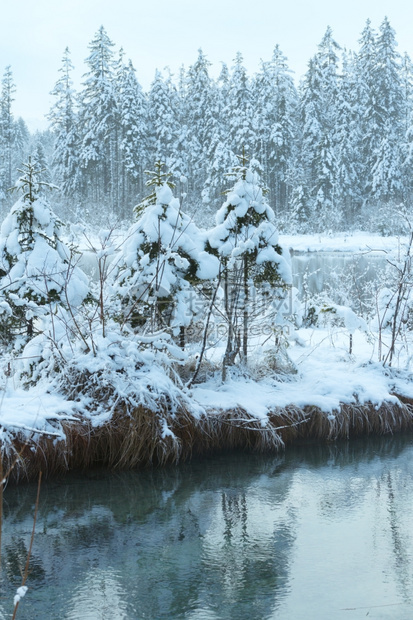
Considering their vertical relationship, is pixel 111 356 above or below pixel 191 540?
above

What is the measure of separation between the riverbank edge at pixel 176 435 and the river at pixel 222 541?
148 millimetres

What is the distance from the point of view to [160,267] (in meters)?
7.52

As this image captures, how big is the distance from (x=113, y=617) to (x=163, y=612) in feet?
1.08

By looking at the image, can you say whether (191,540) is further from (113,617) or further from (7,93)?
(7,93)

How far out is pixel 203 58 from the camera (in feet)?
150

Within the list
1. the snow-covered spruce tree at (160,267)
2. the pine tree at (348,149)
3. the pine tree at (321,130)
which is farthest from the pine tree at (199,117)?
the snow-covered spruce tree at (160,267)

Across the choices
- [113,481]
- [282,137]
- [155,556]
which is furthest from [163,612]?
[282,137]


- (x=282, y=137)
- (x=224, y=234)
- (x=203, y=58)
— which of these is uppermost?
(x=203, y=58)

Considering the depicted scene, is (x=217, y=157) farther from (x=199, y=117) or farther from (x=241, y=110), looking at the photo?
(x=199, y=117)

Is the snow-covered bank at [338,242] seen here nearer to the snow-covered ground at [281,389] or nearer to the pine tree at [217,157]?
the pine tree at [217,157]

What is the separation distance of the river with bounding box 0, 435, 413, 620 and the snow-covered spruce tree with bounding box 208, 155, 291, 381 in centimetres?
188

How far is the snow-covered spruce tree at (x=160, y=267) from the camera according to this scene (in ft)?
24.5

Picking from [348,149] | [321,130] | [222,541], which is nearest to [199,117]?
[321,130]

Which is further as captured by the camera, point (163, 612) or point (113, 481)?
point (113, 481)
